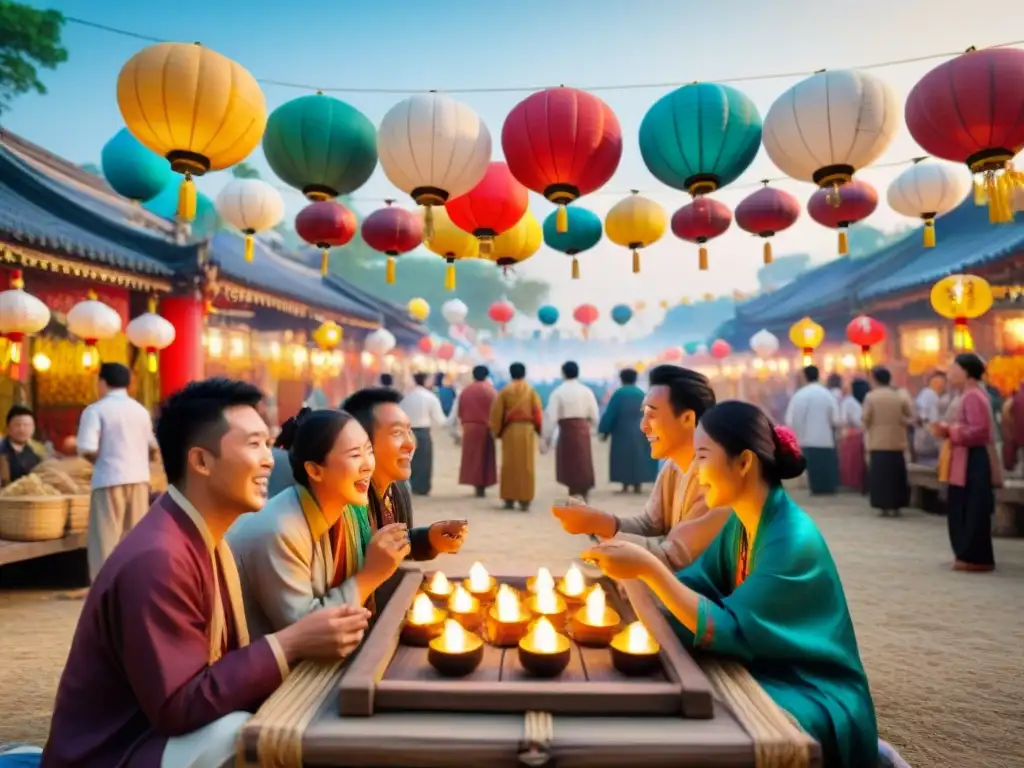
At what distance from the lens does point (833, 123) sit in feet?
14.1

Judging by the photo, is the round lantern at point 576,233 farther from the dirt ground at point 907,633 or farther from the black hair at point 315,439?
the black hair at point 315,439

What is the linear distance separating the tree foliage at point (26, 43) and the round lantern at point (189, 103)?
44.5 ft

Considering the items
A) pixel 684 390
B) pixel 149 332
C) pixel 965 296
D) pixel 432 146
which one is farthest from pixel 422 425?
pixel 684 390

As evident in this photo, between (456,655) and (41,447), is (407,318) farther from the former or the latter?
(456,655)

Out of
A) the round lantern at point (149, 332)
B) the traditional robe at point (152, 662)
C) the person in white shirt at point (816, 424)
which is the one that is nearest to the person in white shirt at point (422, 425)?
the round lantern at point (149, 332)

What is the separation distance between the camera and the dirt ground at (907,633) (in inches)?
125

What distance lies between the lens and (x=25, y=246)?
23.8 ft

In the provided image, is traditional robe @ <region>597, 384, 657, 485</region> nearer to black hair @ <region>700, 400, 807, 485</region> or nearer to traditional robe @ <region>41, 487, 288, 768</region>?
black hair @ <region>700, 400, 807, 485</region>

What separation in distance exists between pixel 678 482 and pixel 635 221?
12.6 ft

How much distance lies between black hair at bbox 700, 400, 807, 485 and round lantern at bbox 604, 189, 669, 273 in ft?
14.3

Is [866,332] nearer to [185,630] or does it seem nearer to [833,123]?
[833,123]

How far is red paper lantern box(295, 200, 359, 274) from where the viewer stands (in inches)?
245

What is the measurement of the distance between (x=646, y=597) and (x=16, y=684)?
12.6ft

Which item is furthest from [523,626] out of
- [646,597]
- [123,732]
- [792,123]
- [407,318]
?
[407,318]
